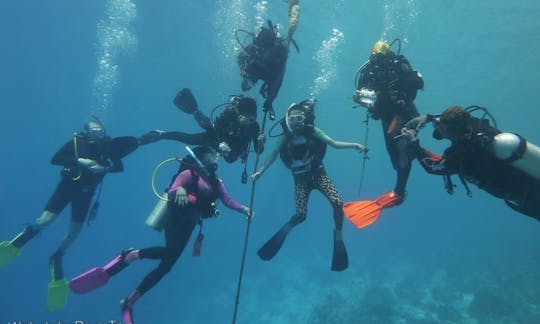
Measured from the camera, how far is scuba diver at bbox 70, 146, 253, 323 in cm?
763

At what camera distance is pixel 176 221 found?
803 centimetres

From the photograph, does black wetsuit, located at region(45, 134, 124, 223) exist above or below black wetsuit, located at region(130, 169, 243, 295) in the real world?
above

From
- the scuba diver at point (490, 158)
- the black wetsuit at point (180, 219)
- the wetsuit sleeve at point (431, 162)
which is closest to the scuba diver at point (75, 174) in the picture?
the black wetsuit at point (180, 219)

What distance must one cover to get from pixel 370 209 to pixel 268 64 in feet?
13.6

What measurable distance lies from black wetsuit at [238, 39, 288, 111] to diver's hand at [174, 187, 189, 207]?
278cm

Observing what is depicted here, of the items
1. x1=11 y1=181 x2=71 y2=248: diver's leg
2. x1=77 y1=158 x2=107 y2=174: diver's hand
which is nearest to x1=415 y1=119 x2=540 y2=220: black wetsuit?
x1=77 y1=158 x2=107 y2=174: diver's hand

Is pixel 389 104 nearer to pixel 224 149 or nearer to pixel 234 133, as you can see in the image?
pixel 234 133

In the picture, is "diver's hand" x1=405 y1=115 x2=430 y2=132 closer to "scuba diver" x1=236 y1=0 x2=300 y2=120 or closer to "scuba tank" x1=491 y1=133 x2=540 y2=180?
"scuba tank" x1=491 y1=133 x2=540 y2=180

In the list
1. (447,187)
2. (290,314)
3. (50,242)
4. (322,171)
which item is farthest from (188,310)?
(50,242)

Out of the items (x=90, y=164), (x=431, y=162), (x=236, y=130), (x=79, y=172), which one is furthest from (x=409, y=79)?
(x=79, y=172)

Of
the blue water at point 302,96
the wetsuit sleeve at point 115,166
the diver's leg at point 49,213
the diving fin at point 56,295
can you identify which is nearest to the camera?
the diving fin at point 56,295

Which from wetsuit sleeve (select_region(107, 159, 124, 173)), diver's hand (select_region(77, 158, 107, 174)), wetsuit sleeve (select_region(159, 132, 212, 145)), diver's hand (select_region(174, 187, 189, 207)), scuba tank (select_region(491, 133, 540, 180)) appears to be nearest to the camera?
scuba tank (select_region(491, 133, 540, 180))

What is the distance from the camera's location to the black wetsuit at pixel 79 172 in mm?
10453

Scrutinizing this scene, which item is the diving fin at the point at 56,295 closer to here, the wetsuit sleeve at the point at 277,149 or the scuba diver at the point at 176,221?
the scuba diver at the point at 176,221
